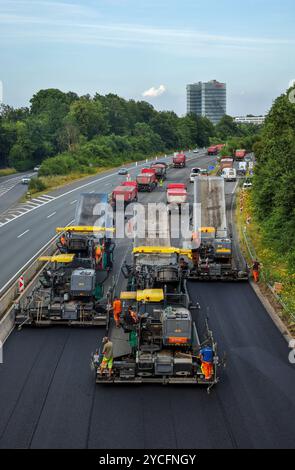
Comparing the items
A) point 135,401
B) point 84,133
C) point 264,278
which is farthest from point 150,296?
point 84,133

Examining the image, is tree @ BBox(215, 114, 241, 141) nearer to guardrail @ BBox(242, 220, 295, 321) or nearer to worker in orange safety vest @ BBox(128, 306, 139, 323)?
guardrail @ BBox(242, 220, 295, 321)

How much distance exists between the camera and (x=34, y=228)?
4428 centimetres

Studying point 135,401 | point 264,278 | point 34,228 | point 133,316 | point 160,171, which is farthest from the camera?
point 160,171

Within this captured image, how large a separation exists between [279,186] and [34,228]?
18603mm

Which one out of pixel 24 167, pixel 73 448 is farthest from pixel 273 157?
pixel 24 167

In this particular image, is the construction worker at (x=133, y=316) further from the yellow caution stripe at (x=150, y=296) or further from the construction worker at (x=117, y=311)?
the construction worker at (x=117, y=311)

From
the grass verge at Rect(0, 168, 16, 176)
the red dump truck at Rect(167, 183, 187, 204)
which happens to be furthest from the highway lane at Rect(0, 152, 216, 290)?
the grass verge at Rect(0, 168, 16, 176)

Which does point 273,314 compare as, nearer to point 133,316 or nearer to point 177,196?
point 133,316

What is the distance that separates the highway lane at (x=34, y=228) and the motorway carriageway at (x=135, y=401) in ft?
34.8

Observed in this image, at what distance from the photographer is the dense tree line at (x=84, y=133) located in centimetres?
9425

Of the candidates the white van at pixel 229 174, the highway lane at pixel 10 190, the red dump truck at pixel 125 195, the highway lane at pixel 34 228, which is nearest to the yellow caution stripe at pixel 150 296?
the highway lane at pixel 34 228

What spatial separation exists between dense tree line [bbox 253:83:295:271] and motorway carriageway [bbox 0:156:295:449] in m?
10.2

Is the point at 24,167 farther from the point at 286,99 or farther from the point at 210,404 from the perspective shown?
the point at 210,404
